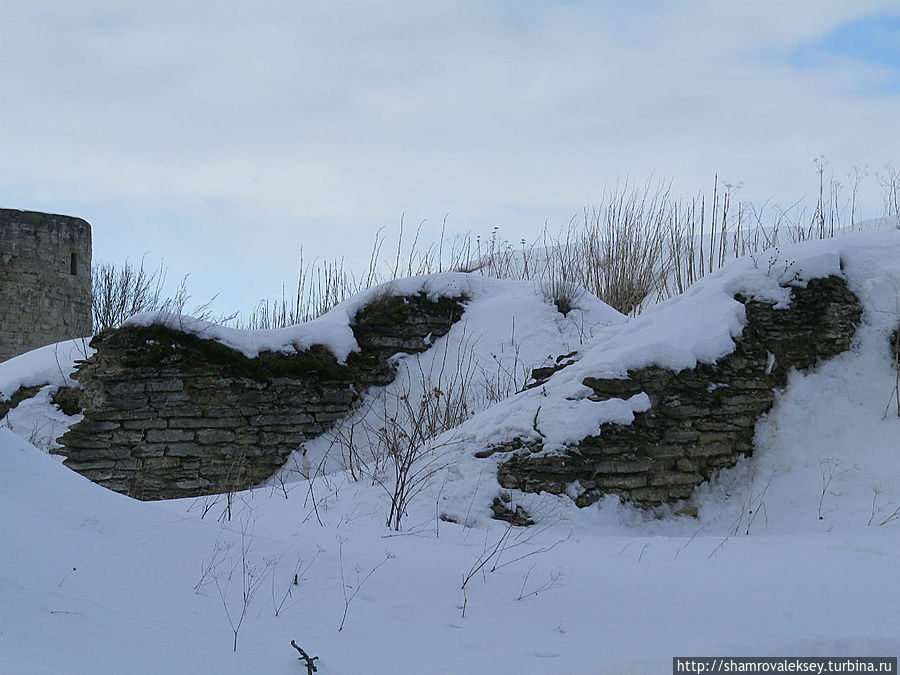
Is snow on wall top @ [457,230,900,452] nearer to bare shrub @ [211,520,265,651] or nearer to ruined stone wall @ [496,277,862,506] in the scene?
ruined stone wall @ [496,277,862,506]

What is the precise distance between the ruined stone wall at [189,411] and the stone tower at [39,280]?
755cm

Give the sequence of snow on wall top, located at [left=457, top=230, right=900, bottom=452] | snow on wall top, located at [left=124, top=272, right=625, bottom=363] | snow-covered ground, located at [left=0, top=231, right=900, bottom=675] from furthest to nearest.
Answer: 1. snow on wall top, located at [left=124, top=272, right=625, bottom=363]
2. snow on wall top, located at [left=457, top=230, right=900, bottom=452]
3. snow-covered ground, located at [left=0, top=231, right=900, bottom=675]

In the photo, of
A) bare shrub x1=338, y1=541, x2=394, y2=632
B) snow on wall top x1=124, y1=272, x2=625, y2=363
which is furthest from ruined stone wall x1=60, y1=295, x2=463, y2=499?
bare shrub x1=338, y1=541, x2=394, y2=632

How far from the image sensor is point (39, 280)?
46.6ft

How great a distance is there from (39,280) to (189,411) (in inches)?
353

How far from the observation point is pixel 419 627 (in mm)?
2811

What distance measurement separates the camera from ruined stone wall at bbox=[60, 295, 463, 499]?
23.1 feet

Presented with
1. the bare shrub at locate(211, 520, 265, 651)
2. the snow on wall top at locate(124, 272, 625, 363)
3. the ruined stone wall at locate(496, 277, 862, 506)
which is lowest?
the bare shrub at locate(211, 520, 265, 651)

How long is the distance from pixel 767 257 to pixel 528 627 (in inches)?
171

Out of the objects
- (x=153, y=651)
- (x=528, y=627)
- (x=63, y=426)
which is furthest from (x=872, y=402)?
(x=63, y=426)

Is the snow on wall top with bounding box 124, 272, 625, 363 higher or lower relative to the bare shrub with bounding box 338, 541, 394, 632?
higher

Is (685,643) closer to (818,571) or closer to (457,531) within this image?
(818,571)

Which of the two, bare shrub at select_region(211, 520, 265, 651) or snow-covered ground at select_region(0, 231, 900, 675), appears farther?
bare shrub at select_region(211, 520, 265, 651)

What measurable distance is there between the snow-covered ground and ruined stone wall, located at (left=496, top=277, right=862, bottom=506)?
120mm
